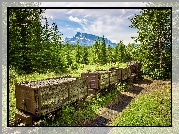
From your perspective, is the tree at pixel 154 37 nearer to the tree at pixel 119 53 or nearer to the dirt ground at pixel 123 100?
the dirt ground at pixel 123 100

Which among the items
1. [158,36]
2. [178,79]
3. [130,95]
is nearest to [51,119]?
[130,95]

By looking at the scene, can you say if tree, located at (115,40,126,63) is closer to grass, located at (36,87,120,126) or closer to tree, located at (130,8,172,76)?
tree, located at (130,8,172,76)

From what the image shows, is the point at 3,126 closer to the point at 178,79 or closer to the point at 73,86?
the point at 73,86

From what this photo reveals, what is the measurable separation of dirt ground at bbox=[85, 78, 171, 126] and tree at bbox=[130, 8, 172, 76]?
1273mm

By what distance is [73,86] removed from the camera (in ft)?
34.7

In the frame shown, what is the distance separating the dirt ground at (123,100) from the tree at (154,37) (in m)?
1.27

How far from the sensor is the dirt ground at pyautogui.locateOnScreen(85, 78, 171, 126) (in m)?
10.1

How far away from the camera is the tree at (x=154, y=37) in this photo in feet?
53.6

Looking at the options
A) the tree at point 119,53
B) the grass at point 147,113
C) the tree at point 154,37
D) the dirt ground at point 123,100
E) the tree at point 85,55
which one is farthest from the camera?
the tree at point 119,53

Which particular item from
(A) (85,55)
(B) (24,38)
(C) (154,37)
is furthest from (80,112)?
(A) (85,55)

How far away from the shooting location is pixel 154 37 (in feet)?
57.7

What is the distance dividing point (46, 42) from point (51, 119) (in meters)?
5.34

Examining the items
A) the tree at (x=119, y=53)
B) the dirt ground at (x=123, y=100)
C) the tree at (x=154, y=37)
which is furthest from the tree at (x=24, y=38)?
the tree at (x=119, y=53)

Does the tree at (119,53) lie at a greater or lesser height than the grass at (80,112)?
greater
